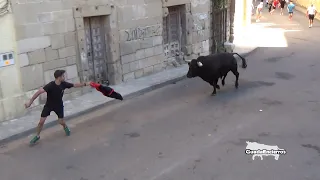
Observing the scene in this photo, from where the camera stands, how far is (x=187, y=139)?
26.6 feet

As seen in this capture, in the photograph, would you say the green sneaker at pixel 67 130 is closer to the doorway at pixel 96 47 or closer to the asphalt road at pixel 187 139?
the asphalt road at pixel 187 139

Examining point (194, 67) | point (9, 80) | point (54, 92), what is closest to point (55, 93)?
point (54, 92)

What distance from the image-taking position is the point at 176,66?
48.2 feet

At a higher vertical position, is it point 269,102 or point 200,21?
point 200,21

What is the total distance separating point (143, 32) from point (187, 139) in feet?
18.7

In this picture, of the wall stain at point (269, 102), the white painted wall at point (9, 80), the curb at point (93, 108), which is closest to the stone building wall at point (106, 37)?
the white painted wall at point (9, 80)

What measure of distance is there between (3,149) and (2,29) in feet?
8.85

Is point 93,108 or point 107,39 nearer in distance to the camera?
point 93,108

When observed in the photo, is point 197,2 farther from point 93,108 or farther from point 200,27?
point 93,108

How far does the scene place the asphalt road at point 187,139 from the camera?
6699 millimetres

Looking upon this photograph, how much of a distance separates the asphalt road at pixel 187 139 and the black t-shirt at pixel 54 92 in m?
0.82

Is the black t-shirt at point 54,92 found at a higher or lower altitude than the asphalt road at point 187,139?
higher

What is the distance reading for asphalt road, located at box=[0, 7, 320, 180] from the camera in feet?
22.0

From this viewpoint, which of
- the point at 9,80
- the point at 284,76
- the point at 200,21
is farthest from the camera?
the point at 200,21
